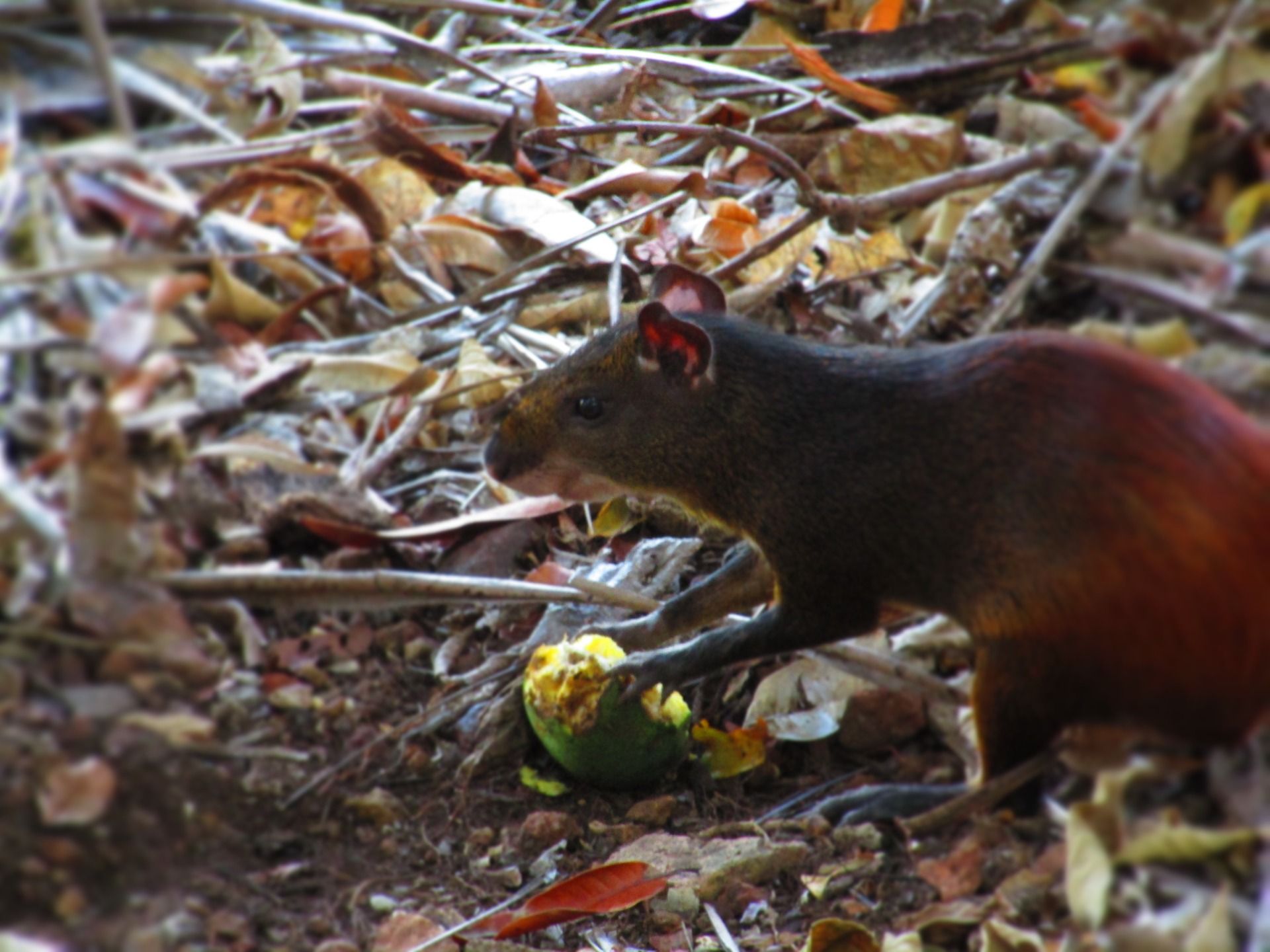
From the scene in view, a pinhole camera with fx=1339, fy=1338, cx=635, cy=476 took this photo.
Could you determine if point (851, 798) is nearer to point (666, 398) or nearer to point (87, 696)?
point (666, 398)

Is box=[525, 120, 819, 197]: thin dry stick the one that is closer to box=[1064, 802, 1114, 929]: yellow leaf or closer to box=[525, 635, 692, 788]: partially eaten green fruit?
box=[525, 635, 692, 788]: partially eaten green fruit

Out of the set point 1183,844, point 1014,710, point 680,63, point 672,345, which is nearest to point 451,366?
point 680,63

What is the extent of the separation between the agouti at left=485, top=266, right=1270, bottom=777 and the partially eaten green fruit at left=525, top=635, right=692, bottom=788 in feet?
0.22

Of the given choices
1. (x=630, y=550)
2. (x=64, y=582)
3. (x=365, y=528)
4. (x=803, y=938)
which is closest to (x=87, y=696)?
(x=64, y=582)

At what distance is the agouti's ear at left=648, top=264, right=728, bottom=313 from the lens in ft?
8.31

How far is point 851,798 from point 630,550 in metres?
0.85

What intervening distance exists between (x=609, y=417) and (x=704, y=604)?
46 centimetres

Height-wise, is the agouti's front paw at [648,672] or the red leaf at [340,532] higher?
the red leaf at [340,532]

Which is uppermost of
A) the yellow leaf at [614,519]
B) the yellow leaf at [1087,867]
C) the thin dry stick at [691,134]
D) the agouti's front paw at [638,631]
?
the thin dry stick at [691,134]

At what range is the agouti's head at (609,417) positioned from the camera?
2.71 meters

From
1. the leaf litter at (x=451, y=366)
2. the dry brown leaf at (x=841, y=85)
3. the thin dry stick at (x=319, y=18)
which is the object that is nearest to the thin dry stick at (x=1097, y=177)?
the leaf litter at (x=451, y=366)

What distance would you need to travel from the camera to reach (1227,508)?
1352mm

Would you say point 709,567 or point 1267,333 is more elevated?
point 1267,333

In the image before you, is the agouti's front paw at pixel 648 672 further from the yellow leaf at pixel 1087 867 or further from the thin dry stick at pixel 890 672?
the yellow leaf at pixel 1087 867
